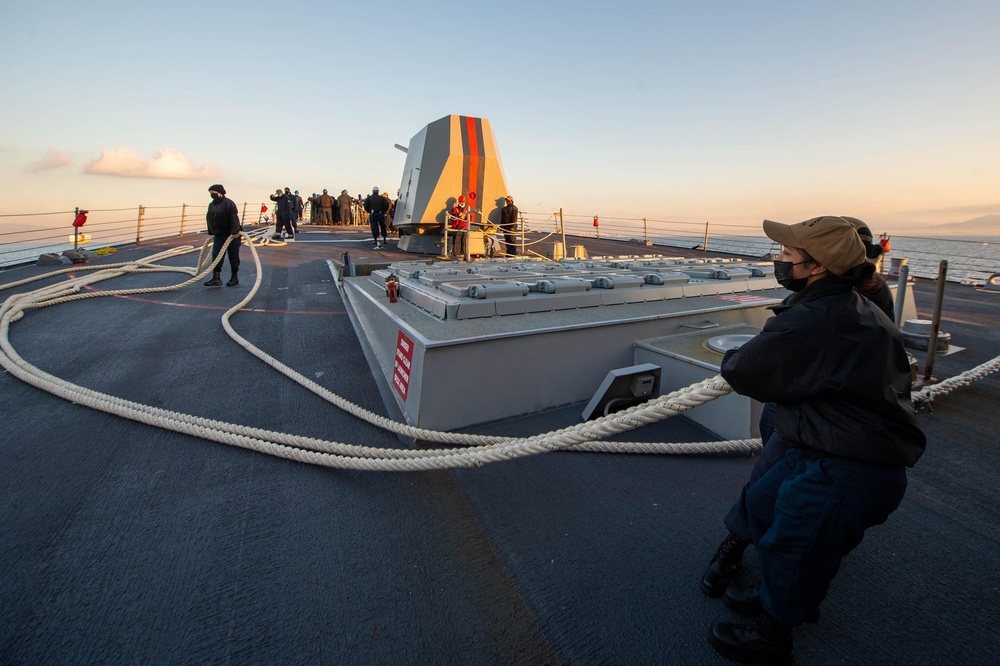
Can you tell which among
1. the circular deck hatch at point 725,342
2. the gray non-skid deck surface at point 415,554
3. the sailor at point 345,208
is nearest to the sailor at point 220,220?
the gray non-skid deck surface at point 415,554

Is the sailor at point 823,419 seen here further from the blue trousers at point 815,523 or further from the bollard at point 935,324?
the bollard at point 935,324

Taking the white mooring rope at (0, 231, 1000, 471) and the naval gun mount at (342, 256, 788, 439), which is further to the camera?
the naval gun mount at (342, 256, 788, 439)

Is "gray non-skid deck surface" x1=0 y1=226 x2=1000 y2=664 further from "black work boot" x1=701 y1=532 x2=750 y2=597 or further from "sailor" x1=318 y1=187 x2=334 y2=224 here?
"sailor" x1=318 y1=187 x2=334 y2=224

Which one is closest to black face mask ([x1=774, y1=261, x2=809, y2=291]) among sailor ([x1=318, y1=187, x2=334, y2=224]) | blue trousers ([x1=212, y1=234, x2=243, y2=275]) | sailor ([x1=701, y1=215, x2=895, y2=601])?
sailor ([x1=701, y1=215, x2=895, y2=601])

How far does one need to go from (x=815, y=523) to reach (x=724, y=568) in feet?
1.53

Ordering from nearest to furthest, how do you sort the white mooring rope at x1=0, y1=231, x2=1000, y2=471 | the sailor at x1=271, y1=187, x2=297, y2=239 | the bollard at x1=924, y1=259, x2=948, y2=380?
the white mooring rope at x1=0, y1=231, x2=1000, y2=471 < the bollard at x1=924, y1=259, x2=948, y2=380 < the sailor at x1=271, y1=187, x2=297, y2=239

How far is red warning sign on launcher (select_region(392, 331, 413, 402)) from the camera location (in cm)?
275

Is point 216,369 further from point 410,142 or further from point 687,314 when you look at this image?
point 410,142

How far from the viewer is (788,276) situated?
4.61ft

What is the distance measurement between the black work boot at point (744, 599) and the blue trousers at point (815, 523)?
0.18 m

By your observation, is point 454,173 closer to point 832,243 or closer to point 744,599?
point 832,243

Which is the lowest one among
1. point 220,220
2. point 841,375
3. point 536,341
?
point 536,341

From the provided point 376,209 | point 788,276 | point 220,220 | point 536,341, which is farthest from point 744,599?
point 376,209

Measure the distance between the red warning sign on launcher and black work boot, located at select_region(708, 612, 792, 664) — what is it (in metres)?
1.91
